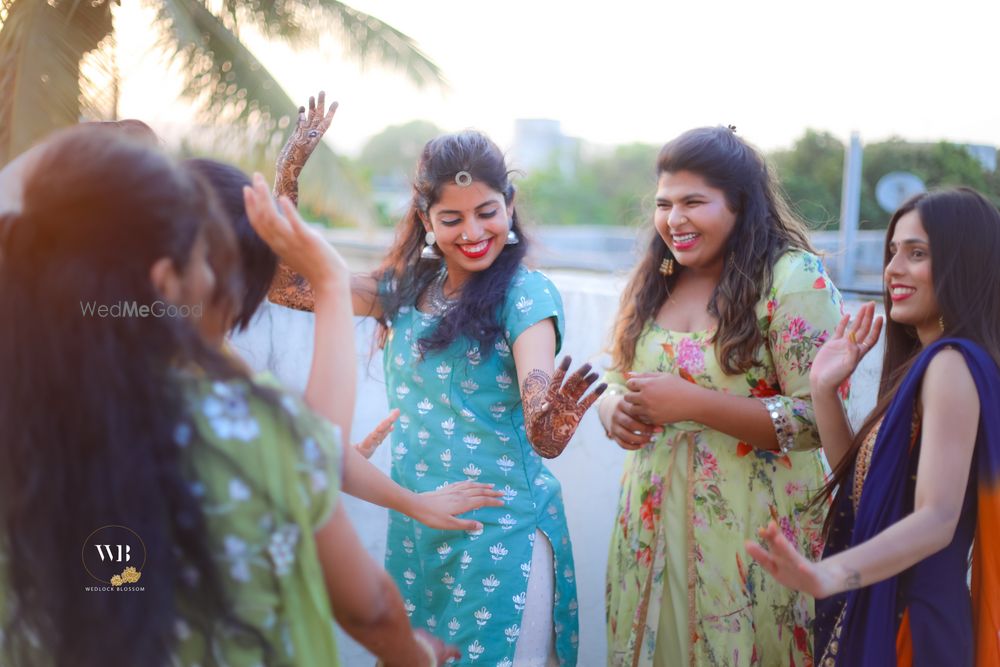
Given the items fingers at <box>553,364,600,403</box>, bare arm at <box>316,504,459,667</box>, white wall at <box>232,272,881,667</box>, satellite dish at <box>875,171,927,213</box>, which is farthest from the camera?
satellite dish at <box>875,171,927,213</box>

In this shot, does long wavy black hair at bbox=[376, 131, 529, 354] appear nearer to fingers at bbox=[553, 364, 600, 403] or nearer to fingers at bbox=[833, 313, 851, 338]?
fingers at bbox=[553, 364, 600, 403]

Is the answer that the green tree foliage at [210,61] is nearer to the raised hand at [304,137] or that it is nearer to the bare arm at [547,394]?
the raised hand at [304,137]

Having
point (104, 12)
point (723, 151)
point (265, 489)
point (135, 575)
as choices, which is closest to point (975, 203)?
point (723, 151)

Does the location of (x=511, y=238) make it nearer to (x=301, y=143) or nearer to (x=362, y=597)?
(x=301, y=143)

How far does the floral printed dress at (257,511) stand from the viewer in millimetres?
1169

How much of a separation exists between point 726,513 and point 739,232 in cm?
75

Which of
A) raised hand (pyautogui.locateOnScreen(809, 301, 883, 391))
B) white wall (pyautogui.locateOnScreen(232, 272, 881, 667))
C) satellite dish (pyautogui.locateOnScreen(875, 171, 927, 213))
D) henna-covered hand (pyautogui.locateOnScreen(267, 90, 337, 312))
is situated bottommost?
white wall (pyautogui.locateOnScreen(232, 272, 881, 667))

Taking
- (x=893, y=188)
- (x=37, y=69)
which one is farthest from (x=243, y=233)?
(x=893, y=188)

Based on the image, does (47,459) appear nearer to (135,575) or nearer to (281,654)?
(135,575)

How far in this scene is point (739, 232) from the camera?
2557 mm

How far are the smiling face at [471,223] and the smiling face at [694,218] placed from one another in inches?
18.3

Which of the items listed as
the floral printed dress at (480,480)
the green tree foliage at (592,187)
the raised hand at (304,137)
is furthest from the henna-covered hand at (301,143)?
the green tree foliage at (592,187)

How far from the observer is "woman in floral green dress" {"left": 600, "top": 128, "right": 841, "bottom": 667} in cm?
238

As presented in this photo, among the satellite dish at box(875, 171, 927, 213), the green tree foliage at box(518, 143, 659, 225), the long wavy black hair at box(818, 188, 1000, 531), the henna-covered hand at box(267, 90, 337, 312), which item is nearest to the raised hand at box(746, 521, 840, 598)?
the long wavy black hair at box(818, 188, 1000, 531)
